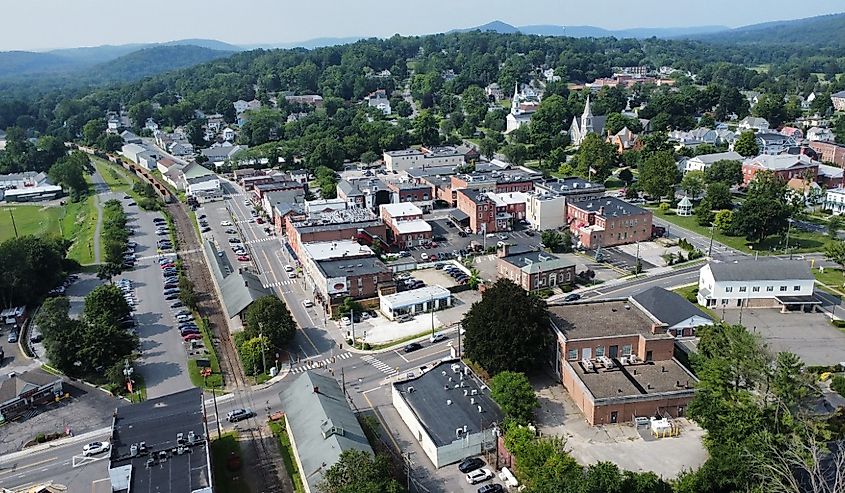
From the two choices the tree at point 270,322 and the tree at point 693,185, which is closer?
the tree at point 270,322

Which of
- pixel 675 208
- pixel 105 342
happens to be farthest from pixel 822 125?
pixel 105 342

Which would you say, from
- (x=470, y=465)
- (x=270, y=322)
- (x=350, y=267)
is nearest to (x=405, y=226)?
(x=350, y=267)

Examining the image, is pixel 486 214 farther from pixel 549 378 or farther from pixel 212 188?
pixel 212 188

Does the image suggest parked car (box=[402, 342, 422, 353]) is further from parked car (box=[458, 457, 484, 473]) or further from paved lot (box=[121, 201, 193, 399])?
paved lot (box=[121, 201, 193, 399])

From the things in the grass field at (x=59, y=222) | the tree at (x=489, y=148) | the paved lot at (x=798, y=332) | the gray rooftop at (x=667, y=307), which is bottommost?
the paved lot at (x=798, y=332)

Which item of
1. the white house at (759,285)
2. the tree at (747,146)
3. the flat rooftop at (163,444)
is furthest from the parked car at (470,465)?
the tree at (747,146)

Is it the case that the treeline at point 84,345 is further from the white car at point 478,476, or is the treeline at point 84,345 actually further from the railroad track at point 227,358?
the white car at point 478,476
